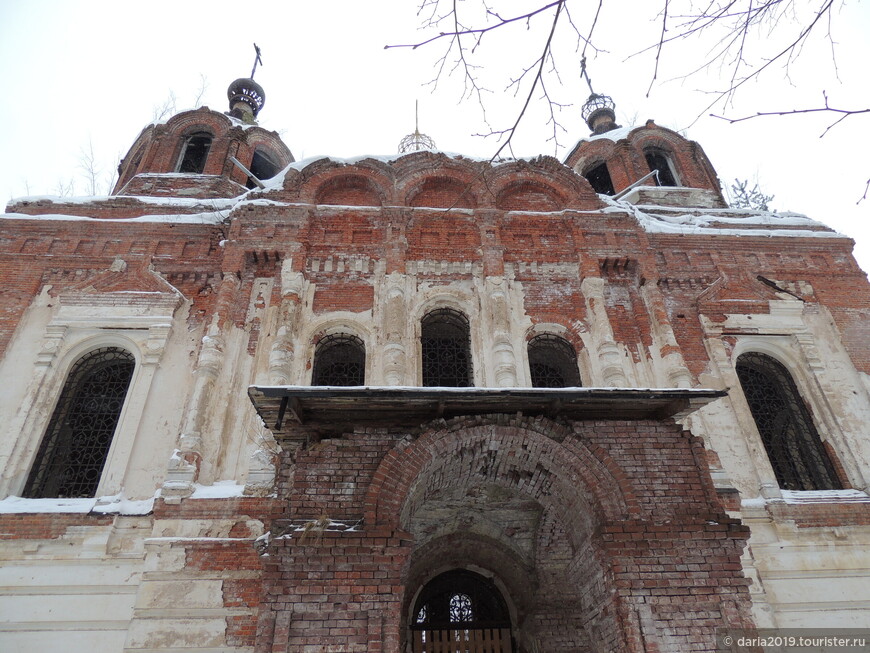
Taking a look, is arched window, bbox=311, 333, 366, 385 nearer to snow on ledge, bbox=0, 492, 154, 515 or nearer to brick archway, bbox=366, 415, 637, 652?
brick archway, bbox=366, 415, 637, 652

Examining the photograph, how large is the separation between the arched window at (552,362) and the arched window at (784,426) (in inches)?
101

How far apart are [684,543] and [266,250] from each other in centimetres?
672

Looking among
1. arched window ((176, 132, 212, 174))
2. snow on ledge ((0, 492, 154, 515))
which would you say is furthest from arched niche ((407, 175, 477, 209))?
snow on ledge ((0, 492, 154, 515))

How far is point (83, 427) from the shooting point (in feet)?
24.8

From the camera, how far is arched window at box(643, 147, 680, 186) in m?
13.1

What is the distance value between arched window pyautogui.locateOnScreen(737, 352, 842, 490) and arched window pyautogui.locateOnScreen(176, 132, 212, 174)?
36.5ft

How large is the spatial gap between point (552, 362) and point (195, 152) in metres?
9.19

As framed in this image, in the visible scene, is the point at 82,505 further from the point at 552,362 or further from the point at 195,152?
the point at 195,152

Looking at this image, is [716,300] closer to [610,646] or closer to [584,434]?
[584,434]

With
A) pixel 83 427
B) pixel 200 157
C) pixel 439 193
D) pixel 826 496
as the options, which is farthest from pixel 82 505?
pixel 826 496

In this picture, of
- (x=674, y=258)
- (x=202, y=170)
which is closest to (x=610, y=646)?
(x=674, y=258)

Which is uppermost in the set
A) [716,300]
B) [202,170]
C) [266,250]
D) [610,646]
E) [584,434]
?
[202,170]

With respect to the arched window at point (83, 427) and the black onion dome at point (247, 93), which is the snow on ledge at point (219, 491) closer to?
the arched window at point (83, 427)

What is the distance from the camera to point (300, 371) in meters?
7.78
